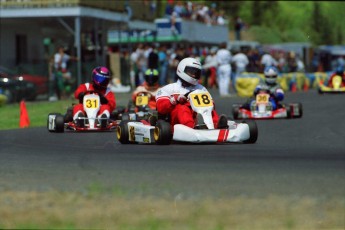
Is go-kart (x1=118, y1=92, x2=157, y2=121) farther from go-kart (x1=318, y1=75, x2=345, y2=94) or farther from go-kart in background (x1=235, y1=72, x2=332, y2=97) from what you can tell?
go-kart (x1=318, y1=75, x2=345, y2=94)

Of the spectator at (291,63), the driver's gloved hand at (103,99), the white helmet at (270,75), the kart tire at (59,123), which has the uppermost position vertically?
the spectator at (291,63)

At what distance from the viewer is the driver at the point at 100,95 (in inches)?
662

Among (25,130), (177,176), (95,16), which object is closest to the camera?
(177,176)

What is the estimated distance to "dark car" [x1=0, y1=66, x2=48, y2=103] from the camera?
28078 millimetres

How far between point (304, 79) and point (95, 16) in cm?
1053

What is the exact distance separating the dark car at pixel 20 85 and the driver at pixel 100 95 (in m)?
10.9

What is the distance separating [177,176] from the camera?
9.59m

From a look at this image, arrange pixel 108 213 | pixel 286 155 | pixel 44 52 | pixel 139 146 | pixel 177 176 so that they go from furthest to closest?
1. pixel 44 52
2. pixel 139 146
3. pixel 286 155
4. pixel 177 176
5. pixel 108 213

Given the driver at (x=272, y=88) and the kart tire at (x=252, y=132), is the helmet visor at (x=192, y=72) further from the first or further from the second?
the driver at (x=272, y=88)

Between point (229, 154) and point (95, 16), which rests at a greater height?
point (95, 16)

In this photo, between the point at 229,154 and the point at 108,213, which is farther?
the point at 229,154

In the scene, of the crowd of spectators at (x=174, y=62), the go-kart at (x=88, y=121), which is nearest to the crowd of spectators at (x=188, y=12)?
the crowd of spectators at (x=174, y=62)

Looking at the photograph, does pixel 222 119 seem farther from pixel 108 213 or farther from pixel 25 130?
pixel 108 213

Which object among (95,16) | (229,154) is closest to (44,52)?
(95,16)
